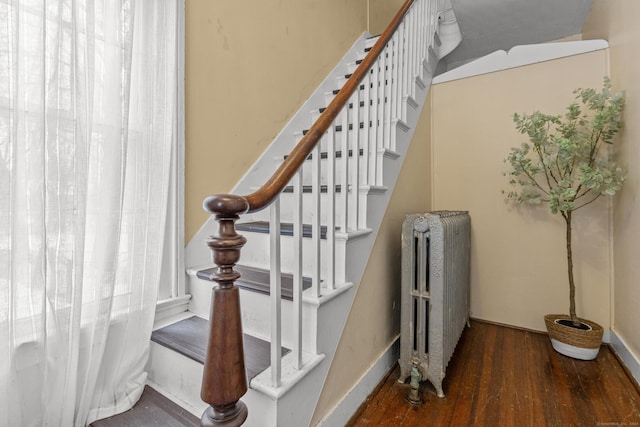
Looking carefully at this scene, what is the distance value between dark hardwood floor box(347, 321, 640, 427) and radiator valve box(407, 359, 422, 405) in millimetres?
32

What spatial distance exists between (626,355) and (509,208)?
3.58 feet

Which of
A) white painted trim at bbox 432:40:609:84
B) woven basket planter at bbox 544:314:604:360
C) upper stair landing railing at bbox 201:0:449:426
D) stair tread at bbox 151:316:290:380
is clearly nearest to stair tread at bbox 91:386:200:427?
stair tread at bbox 151:316:290:380

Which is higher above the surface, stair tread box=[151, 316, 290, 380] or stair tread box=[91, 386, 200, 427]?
stair tread box=[151, 316, 290, 380]

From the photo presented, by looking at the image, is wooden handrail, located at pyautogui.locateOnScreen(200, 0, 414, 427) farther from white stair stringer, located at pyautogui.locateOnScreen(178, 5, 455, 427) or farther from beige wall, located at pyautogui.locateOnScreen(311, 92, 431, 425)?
beige wall, located at pyautogui.locateOnScreen(311, 92, 431, 425)

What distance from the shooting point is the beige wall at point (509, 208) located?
2.08 metres

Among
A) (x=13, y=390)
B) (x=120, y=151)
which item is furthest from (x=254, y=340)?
(x=120, y=151)

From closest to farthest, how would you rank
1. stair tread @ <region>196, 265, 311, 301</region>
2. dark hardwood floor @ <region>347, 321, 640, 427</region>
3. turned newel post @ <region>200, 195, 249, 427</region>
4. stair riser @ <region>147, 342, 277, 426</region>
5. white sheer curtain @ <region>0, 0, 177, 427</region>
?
turned newel post @ <region>200, 195, 249, 427</region> → white sheer curtain @ <region>0, 0, 177, 427</region> → stair riser @ <region>147, 342, 277, 426</region> → stair tread @ <region>196, 265, 311, 301</region> → dark hardwood floor @ <region>347, 321, 640, 427</region>

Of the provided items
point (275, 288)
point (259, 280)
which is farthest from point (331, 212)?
point (259, 280)

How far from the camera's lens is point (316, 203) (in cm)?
114

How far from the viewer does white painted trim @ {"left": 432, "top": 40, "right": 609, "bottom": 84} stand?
2102mm

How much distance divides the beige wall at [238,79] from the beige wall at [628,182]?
1.93 meters

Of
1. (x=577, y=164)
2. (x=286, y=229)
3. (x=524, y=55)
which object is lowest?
(x=286, y=229)

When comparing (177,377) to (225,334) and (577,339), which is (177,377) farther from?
(577,339)

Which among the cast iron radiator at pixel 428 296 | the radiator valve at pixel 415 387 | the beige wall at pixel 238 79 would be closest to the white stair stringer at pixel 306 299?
the beige wall at pixel 238 79
